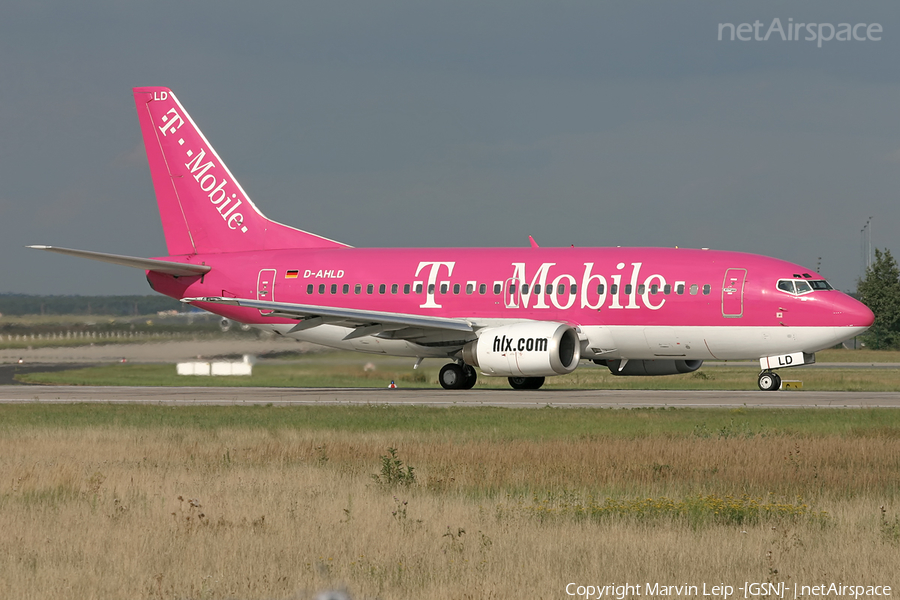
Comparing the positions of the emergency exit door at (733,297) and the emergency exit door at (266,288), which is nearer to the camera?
the emergency exit door at (733,297)

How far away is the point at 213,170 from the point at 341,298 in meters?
7.92

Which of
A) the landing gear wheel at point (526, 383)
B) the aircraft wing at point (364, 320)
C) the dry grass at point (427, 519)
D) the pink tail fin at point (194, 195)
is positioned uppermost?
the pink tail fin at point (194, 195)

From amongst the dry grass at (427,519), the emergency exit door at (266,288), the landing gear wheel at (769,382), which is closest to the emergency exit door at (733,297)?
the landing gear wheel at (769,382)

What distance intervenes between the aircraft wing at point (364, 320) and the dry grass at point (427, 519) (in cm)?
1436

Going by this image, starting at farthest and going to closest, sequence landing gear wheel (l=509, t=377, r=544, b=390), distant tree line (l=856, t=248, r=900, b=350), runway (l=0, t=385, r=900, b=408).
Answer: distant tree line (l=856, t=248, r=900, b=350), landing gear wheel (l=509, t=377, r=544, b=390), runway (l=0, t=385, r=900, b=408)

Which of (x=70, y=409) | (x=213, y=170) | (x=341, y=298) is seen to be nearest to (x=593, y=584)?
(x=70, y=409)

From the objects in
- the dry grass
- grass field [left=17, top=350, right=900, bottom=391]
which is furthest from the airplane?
the dry grass

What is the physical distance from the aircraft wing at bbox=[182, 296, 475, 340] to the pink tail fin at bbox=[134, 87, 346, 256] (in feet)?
18.7

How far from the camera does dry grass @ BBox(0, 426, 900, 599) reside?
970cm

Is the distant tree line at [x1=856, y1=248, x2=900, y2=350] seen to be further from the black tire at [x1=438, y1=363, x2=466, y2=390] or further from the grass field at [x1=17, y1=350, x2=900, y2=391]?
the black tire at [x1=438, y1=363, x2=466, y2=390]

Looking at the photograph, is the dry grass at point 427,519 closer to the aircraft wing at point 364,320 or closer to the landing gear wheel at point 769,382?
the landing gear wheel at point 769,382

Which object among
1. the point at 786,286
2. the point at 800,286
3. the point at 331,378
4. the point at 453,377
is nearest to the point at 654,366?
the point at 786,286

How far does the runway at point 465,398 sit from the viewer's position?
92.5 ft

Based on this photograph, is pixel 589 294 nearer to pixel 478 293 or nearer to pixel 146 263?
pixel 478 293
